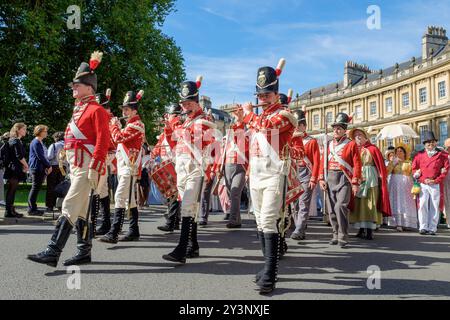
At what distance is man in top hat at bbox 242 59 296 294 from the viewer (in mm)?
4715

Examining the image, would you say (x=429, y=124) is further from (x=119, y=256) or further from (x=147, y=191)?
(x=119, y=256)

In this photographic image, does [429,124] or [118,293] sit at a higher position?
[429,124]

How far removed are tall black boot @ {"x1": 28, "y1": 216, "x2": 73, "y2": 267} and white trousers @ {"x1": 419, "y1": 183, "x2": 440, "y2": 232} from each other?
8.19 m

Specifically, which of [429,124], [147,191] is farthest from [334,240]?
[429,124]

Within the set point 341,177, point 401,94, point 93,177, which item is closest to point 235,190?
point 341,177

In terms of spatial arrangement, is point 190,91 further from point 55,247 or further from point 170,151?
point 55,247

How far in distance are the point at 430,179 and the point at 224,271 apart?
7040mm

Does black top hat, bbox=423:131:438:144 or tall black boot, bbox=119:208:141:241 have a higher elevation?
black top hat, bbox=423:131:438:144

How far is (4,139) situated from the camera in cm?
1138

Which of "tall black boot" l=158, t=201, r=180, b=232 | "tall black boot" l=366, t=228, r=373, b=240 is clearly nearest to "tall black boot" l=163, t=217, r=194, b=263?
"tall black boot" l=158, t=201, r=180, b=232

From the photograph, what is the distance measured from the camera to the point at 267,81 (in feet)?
16.8

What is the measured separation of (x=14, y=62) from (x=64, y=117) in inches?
193

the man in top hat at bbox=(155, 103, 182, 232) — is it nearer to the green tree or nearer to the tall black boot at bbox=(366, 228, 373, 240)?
the tall black boot at bbox=(366, 228, 373, 240)
